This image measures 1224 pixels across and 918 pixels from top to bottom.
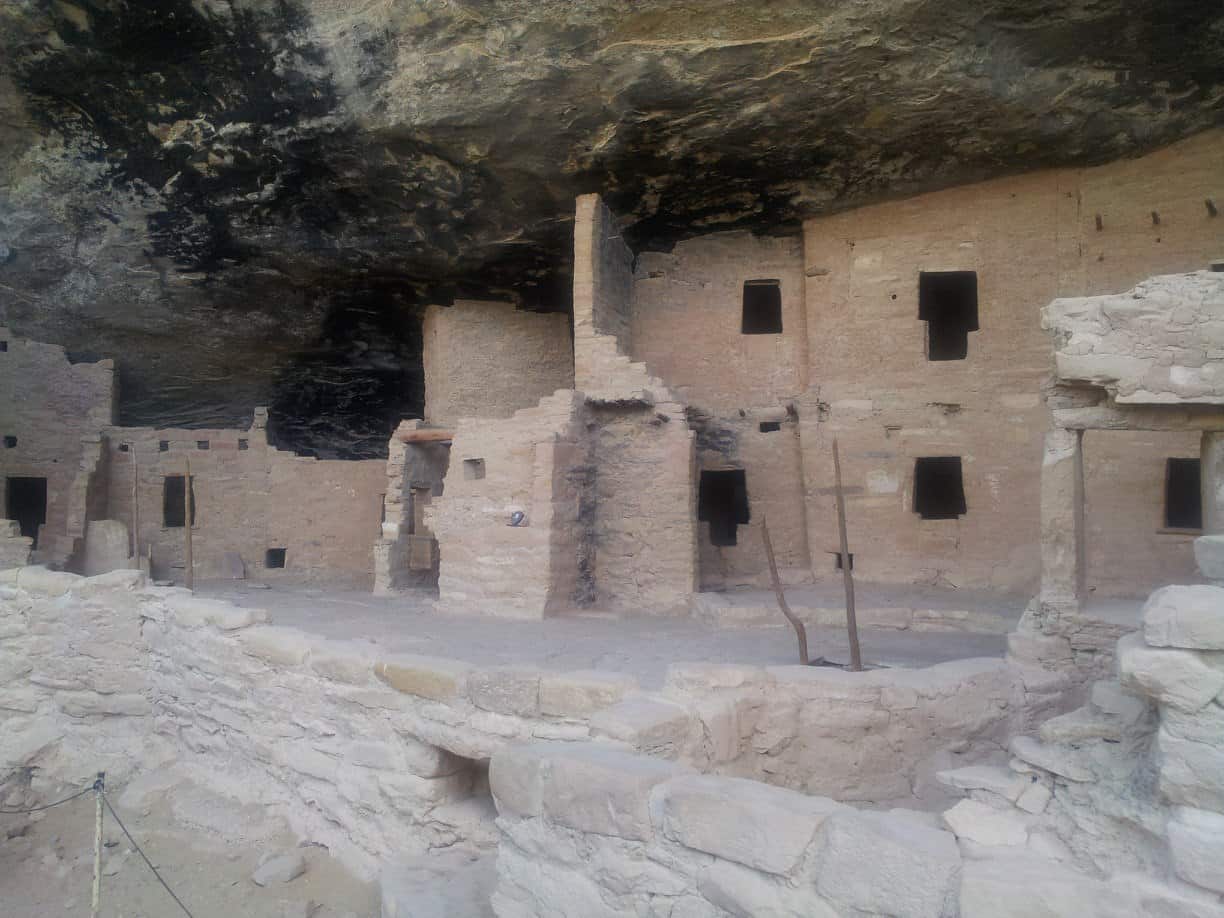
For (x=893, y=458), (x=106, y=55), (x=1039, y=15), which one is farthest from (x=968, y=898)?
(x=106, y=55)

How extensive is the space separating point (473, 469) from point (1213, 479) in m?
5.90

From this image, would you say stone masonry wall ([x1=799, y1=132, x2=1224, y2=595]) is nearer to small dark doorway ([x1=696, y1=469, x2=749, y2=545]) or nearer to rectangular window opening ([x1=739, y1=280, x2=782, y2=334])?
rectangular window opening ([x1=739, y1=280, x2=782, y2=334])

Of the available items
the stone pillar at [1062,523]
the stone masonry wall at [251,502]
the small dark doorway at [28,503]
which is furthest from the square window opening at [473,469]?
the small dark doorway at [28,503]

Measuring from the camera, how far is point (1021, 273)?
28.5ft

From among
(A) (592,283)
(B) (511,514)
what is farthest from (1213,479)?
(A) (592,283)

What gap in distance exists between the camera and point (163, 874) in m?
5.93

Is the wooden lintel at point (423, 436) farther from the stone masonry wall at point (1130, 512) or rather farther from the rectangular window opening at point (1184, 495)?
the rectangular window opening at point (1184, 495)

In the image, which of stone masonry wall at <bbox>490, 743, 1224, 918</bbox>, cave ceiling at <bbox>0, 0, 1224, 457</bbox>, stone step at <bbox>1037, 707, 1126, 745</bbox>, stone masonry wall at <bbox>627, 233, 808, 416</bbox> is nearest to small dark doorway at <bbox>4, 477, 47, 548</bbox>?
cave ceiling at <bbox>0, 0, 1224, 457</bbox>

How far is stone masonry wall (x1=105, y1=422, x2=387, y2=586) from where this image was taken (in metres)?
11.8

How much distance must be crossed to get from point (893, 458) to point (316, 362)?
8406 millimetres

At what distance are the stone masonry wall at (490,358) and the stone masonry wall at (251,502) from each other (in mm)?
1460

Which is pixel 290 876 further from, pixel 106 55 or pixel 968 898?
pixel 106 55

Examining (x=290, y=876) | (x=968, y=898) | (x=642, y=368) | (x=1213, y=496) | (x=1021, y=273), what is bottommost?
(x=290, y=876)

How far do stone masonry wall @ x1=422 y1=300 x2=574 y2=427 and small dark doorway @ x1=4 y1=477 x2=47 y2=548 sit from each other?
6.04 meters
